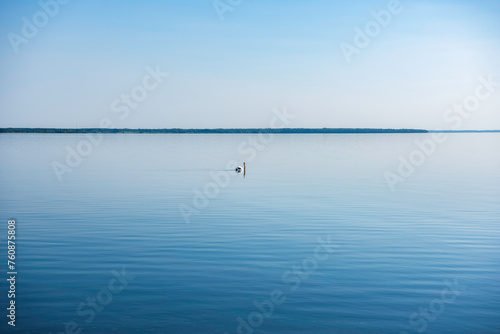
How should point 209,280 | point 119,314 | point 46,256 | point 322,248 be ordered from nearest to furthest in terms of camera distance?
point 119,314 < point 209,280 < point 46,256 < point 322,248

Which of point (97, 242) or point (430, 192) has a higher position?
point (430, 192)

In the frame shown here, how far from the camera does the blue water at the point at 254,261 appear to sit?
541 inches

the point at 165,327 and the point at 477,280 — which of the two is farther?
the point at 477,280

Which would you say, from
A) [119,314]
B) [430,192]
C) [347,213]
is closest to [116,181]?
[347,213]

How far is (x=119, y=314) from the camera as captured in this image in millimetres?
13953

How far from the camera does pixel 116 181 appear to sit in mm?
46125

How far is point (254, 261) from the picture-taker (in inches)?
745

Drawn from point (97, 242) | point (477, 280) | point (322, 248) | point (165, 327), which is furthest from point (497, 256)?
point (97, 242)

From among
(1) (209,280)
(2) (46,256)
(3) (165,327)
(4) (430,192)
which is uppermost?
(4) (430,192)

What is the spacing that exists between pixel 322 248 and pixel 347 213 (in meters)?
9.24

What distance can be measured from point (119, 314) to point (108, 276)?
3400 mm

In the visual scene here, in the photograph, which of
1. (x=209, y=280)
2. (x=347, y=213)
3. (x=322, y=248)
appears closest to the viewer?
(x=209, y=280)

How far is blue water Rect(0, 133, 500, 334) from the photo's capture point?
13.8m

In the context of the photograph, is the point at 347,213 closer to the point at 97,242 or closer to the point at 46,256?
the point at 97,242
